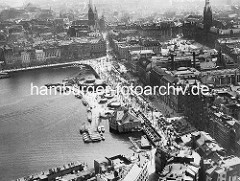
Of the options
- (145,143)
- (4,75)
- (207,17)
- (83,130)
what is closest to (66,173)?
(145,143)

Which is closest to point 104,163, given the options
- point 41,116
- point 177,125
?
point 177,125

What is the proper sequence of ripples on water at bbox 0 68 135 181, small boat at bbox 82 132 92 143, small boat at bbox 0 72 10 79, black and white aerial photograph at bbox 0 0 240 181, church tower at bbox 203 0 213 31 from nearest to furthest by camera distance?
black and white aerial photograph at bbox 0 0 240 181, ripples on water at bbox 0 68 135 181, small boat at bbox 82 132 92 143, small boat at bbox 0 72 10 79, church tower at bbox 203 0 213 31

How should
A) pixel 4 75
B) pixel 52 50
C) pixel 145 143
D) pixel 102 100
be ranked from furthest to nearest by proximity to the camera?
pixel 52 50 → pixel 4 75 → pixel 102 100 → pixel 145 143

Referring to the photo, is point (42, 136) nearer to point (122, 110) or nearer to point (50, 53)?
point (122, 110)

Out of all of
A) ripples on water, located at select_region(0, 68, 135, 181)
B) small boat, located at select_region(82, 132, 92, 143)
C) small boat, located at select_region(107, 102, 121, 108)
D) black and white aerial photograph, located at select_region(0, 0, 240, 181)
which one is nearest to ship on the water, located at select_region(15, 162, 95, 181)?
black and white aerial photograph, located at select_region(0, 0, 240, 181)

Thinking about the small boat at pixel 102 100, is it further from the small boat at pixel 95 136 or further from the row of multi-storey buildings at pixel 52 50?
the row of multi-storey buildings at pixel 52 50

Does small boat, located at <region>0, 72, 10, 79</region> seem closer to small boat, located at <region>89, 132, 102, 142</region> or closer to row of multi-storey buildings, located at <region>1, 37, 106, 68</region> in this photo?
row of multi-storey buildings, located at <region>1, 37, 106, 68</region>
